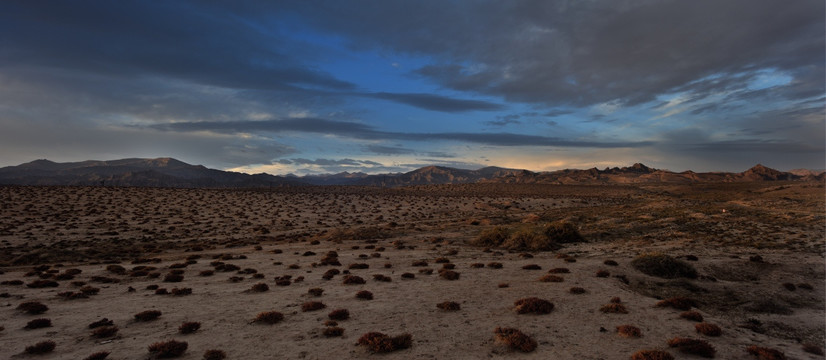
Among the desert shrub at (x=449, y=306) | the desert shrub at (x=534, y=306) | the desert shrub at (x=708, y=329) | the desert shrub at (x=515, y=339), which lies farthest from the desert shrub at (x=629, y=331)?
the desert shrub at (x=449, y=306)

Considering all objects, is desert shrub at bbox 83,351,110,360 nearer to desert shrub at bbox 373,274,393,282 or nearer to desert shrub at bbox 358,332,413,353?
desert shrub at bbox 358,332,413,353

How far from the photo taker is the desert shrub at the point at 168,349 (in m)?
11.0

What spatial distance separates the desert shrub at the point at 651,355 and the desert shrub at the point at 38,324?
838 inches

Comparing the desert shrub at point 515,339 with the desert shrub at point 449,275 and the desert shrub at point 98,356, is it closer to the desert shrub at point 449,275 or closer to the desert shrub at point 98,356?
the desert shrub at point 449,275

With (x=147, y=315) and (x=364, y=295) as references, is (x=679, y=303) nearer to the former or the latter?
(x=364, y=295)

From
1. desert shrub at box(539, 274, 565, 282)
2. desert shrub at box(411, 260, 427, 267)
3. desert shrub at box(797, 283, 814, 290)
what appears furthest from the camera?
desert shrub at box(411, 260, 427, 267)

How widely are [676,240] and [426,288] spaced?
28289 mm

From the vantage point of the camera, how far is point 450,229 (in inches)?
1865

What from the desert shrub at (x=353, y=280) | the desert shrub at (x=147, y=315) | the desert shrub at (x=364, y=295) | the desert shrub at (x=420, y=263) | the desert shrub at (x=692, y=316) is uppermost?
the desert shrub at (x=692, y=316)

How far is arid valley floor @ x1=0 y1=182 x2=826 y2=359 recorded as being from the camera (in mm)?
12180

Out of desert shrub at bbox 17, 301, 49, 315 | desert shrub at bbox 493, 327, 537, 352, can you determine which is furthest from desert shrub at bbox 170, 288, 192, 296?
desert shrub at bbox 493, 327, 537, 352

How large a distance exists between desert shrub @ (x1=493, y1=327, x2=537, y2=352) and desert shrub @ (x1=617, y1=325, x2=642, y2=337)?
3.48 metres

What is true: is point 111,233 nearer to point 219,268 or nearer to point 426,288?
point 219,268

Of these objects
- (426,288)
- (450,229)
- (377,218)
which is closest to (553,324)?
(426,288)
